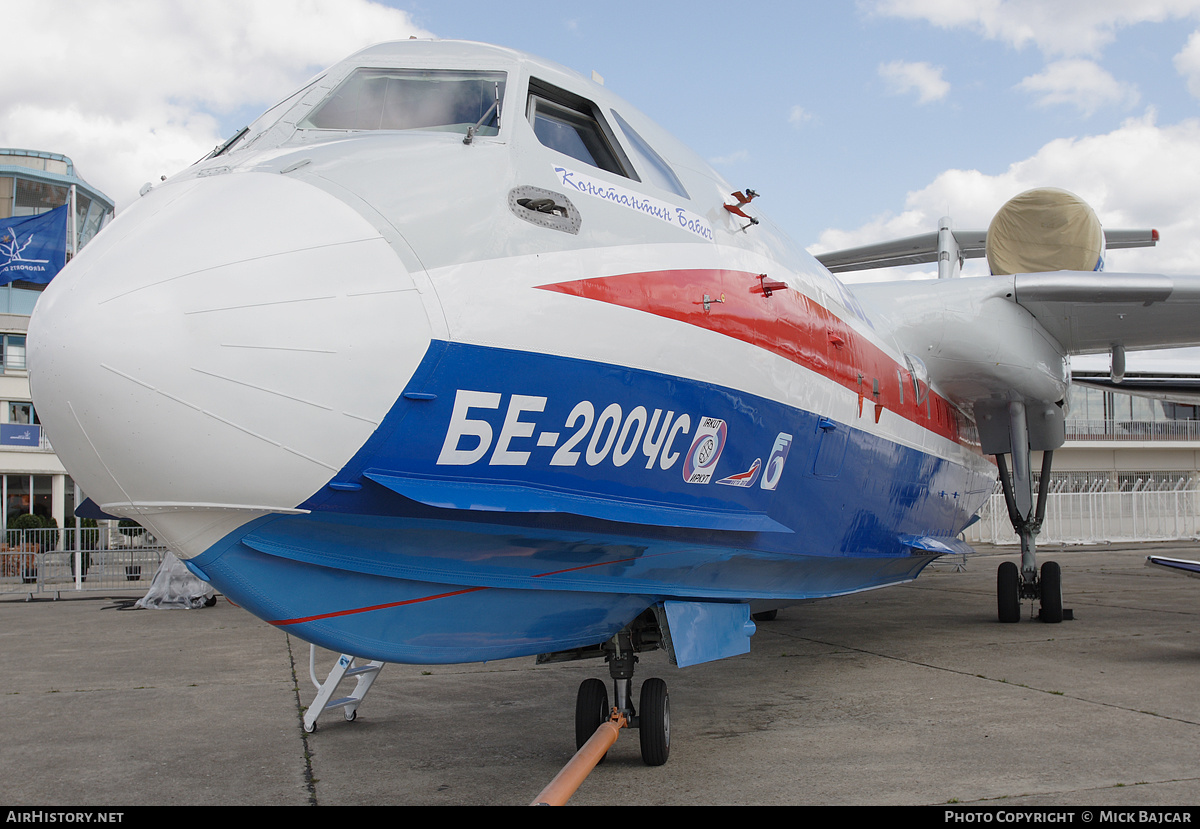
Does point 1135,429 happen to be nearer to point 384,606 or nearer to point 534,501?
point 534,501

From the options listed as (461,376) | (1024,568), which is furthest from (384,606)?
(1024,568)

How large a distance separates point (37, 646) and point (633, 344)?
28.7 feet

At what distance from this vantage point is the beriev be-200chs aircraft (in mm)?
2406

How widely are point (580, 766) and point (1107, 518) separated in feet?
92.6

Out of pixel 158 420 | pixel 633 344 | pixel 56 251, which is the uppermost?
pixel 56 251

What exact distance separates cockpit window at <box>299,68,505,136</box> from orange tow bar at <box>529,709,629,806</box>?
2.38 metres

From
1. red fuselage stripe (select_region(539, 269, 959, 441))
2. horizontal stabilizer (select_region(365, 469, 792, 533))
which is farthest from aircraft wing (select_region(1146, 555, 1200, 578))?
horizontal stabilizer (select_region(365, 469, 792, 533))

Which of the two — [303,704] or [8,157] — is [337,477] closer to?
[303,704]

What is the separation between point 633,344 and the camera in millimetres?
3295

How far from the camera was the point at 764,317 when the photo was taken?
4168 mm

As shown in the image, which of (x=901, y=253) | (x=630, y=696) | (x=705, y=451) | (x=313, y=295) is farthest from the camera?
(x=901, y=253)

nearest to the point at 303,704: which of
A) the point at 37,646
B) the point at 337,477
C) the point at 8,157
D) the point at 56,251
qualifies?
the point at 337,477

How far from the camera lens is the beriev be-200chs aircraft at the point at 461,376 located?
241 cm
